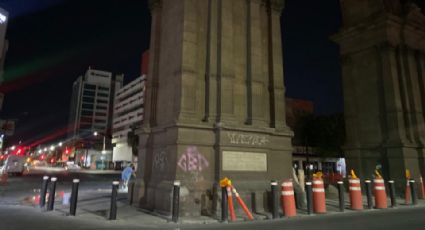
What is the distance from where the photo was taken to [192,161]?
37.8 feet

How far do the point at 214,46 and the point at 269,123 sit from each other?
435 centimetres

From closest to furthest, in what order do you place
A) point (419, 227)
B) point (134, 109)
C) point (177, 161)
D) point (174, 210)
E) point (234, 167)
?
point (419, 227) → point (174, 210) → point (177, 161) → point (234, 167) → point (134, 109)

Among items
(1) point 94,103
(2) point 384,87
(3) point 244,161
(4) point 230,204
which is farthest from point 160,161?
(1) point 94,103

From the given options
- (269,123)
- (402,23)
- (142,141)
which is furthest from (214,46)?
(402,23)

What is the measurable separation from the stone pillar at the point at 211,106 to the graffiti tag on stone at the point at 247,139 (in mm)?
40

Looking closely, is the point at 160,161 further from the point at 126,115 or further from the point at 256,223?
the point at 126,115

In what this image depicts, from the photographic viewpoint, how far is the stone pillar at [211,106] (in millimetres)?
11586

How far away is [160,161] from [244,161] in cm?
341

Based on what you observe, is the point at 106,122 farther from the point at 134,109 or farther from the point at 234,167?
the point at 234,167

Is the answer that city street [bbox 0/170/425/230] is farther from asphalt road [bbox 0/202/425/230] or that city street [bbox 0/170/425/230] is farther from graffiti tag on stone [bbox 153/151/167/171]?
graffiti tag on stone [bbox 153/151/167/171]

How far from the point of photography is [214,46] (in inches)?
520

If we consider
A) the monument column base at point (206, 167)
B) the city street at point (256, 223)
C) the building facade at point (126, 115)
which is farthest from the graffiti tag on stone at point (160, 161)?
the building facade at point (126, 115)

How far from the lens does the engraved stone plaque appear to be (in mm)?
12086

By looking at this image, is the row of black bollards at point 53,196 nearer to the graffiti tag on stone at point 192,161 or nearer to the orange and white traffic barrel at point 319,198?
the graffiti tag on stone at point 192,161
